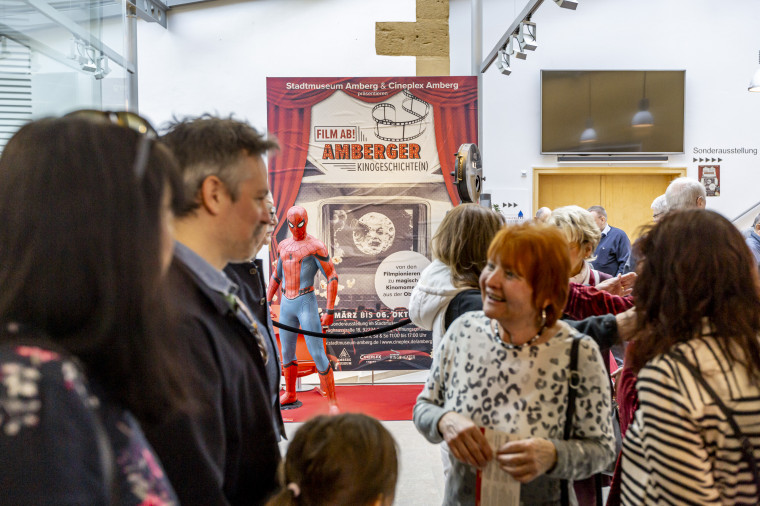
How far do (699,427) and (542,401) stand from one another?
320 millimetres

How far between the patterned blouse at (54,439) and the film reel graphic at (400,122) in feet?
17.3

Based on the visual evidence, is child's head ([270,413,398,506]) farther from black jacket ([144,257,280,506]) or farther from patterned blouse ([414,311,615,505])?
patterned blouse ([414,311,615,505])

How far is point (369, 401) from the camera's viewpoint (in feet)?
17.3

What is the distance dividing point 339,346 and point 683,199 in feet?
11.2

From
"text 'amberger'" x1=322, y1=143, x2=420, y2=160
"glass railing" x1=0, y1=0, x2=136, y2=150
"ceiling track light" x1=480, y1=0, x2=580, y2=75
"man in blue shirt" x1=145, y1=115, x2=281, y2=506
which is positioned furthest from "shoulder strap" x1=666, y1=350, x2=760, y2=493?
"text 'amberger'" x1=322, y1=143, x2=420, y2=160

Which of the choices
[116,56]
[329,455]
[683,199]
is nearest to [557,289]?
[329,455]

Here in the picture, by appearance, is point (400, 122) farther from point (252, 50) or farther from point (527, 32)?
point (252, 50)

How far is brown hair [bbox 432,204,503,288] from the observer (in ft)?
A: 6.23

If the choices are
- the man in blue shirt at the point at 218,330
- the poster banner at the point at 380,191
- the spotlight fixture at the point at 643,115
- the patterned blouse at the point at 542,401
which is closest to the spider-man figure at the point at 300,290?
the poster banner at the point at 380,191

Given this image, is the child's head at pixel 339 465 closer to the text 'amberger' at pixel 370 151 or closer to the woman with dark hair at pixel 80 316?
the woman with dark hair at pixel 80 316

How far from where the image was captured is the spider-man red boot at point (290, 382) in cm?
514

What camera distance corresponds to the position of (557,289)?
139 cm

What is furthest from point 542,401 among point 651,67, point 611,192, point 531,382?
point 651,67

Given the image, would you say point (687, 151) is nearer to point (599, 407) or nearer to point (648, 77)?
point (648, 77)
